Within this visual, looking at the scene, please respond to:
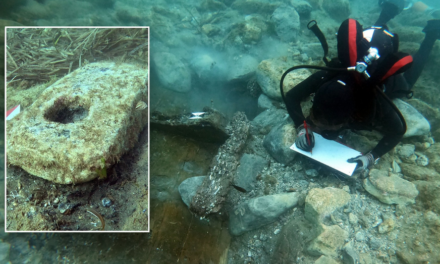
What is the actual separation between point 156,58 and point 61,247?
323 centimetres

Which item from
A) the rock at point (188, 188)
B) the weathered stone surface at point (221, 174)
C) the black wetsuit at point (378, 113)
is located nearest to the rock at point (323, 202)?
the black wetsuit at point (378, 113)

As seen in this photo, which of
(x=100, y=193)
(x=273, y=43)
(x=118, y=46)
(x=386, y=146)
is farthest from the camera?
(x=273, y=43)

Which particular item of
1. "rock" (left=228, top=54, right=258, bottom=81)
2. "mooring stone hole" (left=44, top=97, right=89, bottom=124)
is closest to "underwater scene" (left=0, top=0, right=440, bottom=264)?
"mooring stone hole" (left=44, top=97, right=89, bottom=124)

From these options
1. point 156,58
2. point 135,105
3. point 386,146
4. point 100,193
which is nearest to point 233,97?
point 156,58

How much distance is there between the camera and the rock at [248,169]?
2797 millimetres

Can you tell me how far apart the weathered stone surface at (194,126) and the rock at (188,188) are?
708 millimetres

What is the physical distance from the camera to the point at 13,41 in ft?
5.16

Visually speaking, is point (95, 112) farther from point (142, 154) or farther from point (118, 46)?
point (118, 46)

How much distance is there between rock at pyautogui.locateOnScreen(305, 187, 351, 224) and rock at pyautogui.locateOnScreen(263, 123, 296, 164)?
68cm

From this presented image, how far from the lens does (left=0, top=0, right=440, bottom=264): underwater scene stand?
5.90 ft

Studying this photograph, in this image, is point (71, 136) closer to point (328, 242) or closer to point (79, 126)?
point (79, 126)

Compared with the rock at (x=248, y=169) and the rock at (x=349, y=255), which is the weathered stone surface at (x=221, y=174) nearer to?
the rock at (x=248, y=169)

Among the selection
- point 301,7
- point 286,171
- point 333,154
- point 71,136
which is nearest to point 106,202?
point 71,136

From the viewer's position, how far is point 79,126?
1.51m
